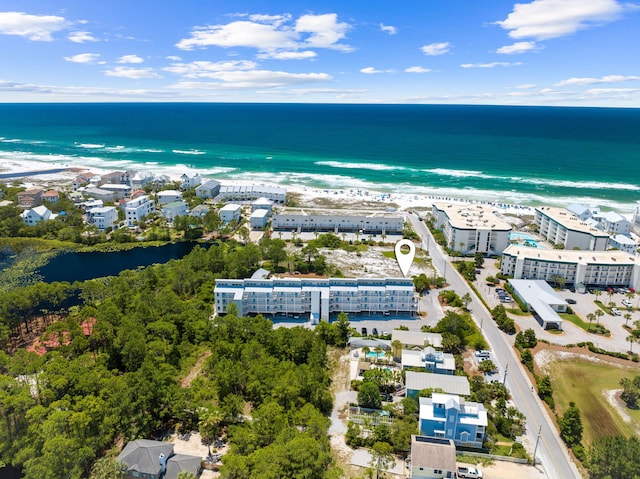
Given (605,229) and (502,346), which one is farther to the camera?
(605,229)

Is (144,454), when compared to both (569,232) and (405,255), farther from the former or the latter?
(569,232)

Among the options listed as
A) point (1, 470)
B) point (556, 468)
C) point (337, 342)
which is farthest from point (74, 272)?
point (556, 468)

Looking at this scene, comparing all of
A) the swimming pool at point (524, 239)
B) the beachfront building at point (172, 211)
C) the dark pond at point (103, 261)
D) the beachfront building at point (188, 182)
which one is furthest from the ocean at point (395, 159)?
the dark pond at point (103, 261)

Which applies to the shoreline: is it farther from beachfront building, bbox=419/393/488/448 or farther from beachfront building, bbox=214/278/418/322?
beachfront building, bbox=419/393/488/448

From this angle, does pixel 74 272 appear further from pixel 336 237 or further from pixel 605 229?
pixel 605 229

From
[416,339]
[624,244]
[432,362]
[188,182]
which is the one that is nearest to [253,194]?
[188,182]

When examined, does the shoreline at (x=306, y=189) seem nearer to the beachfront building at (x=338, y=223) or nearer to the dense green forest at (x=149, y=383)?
the beachfront building at (x=338, y=223)
